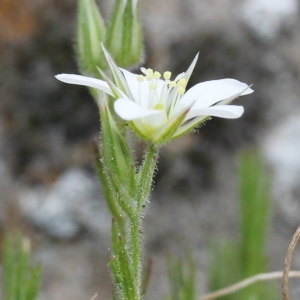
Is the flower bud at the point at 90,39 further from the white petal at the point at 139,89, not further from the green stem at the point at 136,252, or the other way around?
the green stem at the point at 136,252

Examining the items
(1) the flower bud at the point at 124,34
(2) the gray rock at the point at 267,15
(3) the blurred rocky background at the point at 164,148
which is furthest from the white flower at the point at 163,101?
(2) the gray rock at the point at 267,15

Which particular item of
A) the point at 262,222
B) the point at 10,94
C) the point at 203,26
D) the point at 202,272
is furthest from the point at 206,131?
the point at 262,222

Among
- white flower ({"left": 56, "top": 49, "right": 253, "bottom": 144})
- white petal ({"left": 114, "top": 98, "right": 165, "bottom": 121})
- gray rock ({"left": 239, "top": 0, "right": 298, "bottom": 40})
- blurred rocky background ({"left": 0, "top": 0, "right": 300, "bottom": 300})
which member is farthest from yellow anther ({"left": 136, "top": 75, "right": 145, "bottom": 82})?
gray rock ({"left": 239, "top": 0, "right": 298, "bottom": 40})

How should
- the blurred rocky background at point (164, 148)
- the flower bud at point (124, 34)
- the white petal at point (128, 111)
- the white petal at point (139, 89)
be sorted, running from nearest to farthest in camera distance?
the white petal at point (128, 111)
the white petal at point (139, 89)
the flower bud at point (124, 34)
the blurred rocky background at point (164, 148)

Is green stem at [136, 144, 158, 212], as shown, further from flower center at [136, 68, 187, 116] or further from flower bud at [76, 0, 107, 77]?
flower bud at [76, 0, 107, 77]

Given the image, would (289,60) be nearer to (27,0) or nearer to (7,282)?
(27,0)

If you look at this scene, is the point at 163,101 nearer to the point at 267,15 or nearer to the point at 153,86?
the point at 153,86
